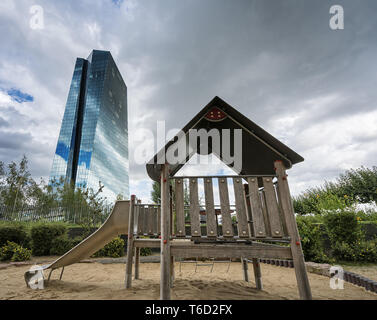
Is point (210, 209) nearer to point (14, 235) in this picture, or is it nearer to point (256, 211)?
point (256, 211)

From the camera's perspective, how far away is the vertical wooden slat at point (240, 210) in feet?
8.99

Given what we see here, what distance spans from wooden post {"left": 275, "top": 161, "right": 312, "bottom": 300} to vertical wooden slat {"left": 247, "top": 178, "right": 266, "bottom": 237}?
362 millimetres

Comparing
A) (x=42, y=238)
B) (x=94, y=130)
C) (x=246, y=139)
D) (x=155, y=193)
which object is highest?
(x=94, y=130)

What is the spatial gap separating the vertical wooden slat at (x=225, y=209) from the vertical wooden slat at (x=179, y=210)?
65 cm

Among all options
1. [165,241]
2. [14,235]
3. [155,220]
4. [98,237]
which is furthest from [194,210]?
[14,235]

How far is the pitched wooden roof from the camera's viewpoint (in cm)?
304

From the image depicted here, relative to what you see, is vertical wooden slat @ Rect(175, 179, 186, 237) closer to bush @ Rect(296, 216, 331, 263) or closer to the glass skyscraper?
bush @ Rect(296, 216, 331, 263)

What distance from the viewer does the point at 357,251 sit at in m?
6.71

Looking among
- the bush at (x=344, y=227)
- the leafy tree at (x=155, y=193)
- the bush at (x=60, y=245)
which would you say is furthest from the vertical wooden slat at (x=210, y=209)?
the leafy tree at (x=155, y=193)

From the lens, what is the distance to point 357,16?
21.6ft

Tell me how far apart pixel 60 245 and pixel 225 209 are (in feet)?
34.6

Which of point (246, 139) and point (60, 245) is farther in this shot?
point (60, 245)

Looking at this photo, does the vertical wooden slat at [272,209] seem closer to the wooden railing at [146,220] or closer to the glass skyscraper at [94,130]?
the wooden railing at [146,220]
